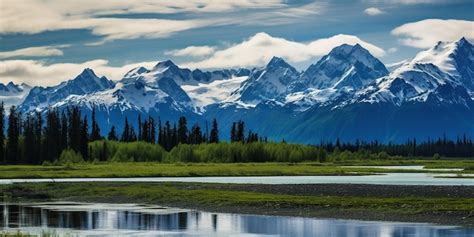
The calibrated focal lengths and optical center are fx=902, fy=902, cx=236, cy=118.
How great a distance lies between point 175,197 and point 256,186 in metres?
18.2

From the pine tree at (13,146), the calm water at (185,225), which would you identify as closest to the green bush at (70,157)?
the pine tree at (13,146)

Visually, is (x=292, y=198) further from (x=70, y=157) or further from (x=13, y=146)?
(x=13, y=146)

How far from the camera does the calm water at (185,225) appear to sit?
5747 cm

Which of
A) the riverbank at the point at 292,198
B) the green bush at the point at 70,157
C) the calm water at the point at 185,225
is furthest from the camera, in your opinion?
the green bush at the point at 70,157

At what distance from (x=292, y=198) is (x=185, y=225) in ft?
67.1

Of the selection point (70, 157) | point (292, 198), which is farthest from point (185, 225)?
point (70, 157)

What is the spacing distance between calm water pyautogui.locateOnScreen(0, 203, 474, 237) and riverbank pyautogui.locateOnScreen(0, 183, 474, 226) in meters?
4.26

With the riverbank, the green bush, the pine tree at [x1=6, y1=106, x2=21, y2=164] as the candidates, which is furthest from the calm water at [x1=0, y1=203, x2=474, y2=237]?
the pine tree at [x1=6, y1=106, x2=21, y2=164]

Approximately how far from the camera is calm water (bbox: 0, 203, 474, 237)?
57.5m

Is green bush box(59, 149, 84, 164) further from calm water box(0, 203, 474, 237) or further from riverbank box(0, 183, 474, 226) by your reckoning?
calm water box(0, 203, 474, 237)

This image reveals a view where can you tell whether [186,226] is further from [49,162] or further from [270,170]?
[49,162]

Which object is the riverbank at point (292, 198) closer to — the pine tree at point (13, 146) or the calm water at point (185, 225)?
the calm water at point (185, 225)

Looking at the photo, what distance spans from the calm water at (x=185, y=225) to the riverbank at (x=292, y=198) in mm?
4258

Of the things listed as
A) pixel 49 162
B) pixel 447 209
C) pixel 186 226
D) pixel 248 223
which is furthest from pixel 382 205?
pixel 49 162
